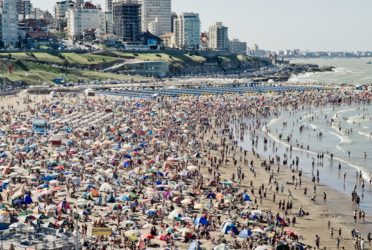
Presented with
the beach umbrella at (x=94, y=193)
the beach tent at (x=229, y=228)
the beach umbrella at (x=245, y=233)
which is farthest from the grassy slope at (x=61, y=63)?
the beach umbrella at (x=245, y=233)

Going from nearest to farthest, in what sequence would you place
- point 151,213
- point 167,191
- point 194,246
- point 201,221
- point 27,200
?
point 194,246 → point 201,221 → point 151,213 → point 27,200 → point 167,191

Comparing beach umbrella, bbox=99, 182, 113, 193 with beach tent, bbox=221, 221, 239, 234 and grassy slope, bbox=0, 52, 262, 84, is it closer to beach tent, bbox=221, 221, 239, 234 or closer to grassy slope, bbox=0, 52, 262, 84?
beach tent, bbox=221, 221, 239, 234

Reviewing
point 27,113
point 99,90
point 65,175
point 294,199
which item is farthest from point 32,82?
point 294,199

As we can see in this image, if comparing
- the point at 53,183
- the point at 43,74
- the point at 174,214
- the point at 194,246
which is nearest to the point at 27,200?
the point at 53,183

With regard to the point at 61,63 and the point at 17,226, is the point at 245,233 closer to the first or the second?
the point at 17,226

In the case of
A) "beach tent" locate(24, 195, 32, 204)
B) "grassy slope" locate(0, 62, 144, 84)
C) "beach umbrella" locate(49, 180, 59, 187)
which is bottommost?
"beach umbrella" locate(49, 180, 59, 187)

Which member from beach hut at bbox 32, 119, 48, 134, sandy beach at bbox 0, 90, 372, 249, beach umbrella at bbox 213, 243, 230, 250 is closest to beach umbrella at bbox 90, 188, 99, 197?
sandy beach at bbox 0, 90, 372, 249
